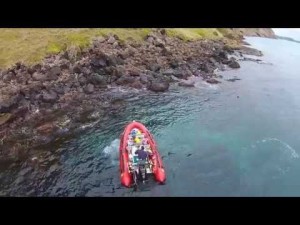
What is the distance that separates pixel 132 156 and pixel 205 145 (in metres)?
7.75

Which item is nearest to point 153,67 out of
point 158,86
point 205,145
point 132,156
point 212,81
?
point 158,86

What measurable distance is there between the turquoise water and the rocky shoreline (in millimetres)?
2747

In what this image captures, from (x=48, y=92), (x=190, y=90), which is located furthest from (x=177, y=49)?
(x=48, y=92)

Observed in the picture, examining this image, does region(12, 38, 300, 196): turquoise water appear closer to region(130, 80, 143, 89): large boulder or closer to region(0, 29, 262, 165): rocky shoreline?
region(130, 80, 143, 89): large boulder

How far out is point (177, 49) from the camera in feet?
192

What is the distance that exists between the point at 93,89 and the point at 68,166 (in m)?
15.7

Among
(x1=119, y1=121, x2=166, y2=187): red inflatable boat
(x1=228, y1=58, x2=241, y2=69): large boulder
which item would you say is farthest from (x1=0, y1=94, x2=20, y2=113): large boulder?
(x1=228, y1=58, x2=241, y2=69): large boulder

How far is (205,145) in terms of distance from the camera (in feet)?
101

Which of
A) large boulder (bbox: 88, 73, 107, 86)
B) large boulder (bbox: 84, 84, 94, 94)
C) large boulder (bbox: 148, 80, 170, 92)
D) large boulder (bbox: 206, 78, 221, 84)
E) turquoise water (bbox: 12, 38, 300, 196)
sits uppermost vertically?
large boulder (bbox: 88, 73, 107, 86)

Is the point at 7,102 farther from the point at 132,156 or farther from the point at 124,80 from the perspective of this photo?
the point at 132,156

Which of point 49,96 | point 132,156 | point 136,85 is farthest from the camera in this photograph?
point 136,85

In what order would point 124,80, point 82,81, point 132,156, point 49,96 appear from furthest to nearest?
1. point 124,80
2. point 82,81
3. point 49,96
4. point 132,156

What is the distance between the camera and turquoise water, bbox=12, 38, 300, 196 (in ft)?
82.4

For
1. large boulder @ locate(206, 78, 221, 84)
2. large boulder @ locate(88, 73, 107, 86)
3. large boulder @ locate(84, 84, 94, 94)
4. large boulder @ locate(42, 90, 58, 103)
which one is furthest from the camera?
large boulder @ locate(206, 78, 221, 84)
